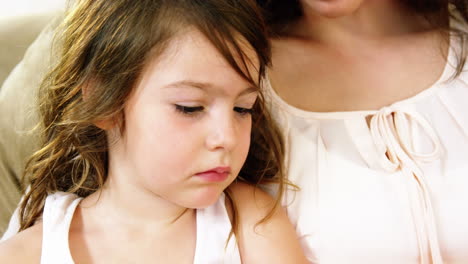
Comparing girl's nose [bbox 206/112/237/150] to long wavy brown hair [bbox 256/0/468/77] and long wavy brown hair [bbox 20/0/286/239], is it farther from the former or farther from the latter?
long wavy brown hair [bbox 256/0/468/77]

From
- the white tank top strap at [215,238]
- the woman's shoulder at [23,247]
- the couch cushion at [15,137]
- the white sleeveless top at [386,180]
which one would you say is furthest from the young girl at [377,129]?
the couch cushion at [15,137]

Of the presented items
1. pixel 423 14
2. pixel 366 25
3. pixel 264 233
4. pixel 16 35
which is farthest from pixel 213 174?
pixel 16 35

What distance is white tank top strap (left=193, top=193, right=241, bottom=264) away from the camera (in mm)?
1202

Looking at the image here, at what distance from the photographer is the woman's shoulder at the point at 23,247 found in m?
1.16

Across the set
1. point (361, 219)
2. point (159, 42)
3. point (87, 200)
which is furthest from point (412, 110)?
point (87, 200)

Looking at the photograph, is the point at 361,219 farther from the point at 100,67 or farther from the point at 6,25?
the point at 6,25

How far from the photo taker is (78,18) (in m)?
1.20

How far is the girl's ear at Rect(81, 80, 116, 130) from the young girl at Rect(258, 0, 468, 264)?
37cm

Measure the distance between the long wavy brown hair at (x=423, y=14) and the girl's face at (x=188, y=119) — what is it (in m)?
0.43

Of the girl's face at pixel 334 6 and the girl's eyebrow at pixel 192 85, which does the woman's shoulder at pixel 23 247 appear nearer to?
the girl's eyebrow at pixel 192 85

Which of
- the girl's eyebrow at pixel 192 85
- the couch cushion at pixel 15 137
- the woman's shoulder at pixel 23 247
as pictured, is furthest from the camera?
the couch cushion at pixel 15 137

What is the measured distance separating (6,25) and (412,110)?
1.16 meters

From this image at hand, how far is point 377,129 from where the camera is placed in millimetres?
1296

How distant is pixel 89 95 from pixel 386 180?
0.58 meters
